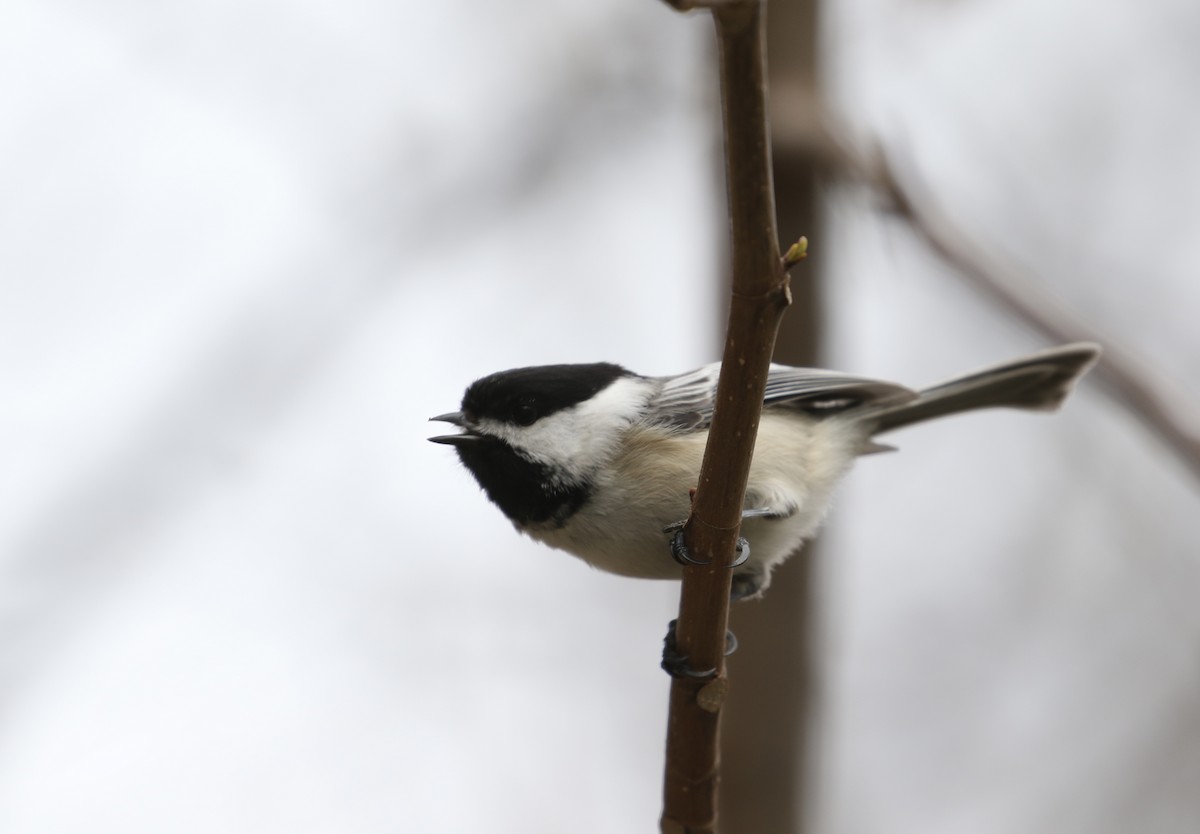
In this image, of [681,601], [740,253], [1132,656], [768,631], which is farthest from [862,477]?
[740,253]

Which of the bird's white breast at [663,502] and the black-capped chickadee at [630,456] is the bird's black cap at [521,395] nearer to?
the black-capped chickadee at [630,456]

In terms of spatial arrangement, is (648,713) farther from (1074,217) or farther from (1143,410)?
(1143,410)

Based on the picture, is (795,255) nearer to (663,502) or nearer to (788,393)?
(663,502)

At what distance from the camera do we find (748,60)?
3.56ft

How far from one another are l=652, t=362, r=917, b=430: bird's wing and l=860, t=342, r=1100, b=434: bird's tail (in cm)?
7

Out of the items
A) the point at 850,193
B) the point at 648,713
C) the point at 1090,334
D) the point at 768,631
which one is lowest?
the point at 648,713

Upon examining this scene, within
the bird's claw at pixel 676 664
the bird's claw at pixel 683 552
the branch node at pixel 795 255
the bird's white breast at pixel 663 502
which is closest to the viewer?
the branch node at pixel 795 255

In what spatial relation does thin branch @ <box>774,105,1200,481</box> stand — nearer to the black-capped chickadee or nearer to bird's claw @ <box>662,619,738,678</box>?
the black-capped chickadee

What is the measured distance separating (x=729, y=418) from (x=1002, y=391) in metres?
1.64

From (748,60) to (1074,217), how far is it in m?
4.50

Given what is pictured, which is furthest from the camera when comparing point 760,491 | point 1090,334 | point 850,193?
point 850,193

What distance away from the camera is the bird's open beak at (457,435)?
2.27m

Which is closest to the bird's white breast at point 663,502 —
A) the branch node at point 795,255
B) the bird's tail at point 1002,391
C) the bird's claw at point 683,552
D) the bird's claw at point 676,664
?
the bird's claw at point 683,552

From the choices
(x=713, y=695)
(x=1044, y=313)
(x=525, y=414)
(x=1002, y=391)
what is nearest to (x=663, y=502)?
(x=525, y=414)
